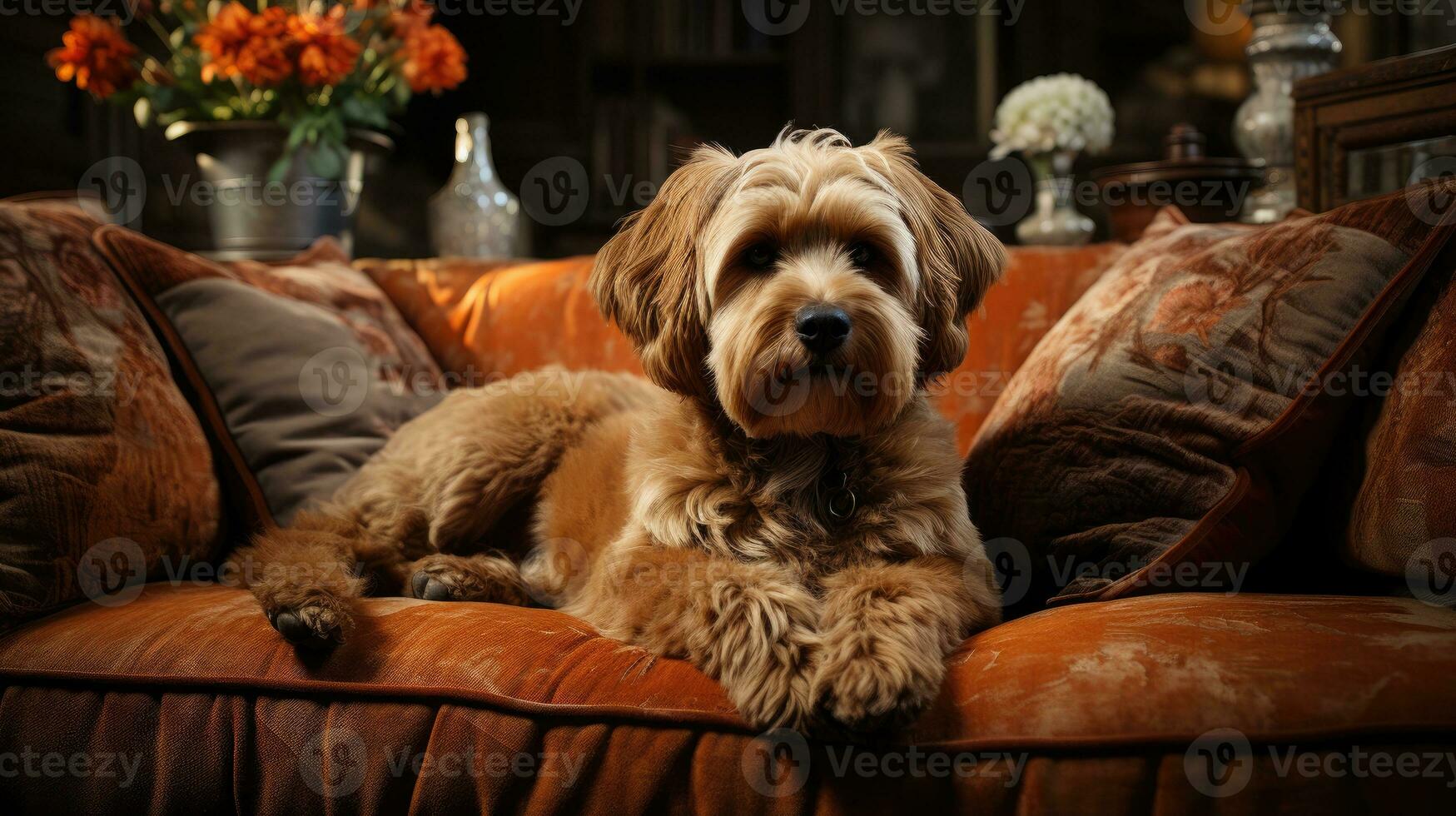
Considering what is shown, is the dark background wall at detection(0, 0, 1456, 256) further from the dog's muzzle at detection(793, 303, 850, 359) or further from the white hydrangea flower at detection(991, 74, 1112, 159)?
the dog's muzzle at detection(793, 303, 850, 359)

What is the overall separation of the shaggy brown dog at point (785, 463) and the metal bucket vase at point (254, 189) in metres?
1.67

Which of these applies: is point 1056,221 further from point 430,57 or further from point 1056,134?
point 430,57

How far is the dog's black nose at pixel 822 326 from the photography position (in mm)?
1577

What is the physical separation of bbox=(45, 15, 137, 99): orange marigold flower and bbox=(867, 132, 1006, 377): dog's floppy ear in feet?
9.23

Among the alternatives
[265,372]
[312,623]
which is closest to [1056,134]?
[265,372]

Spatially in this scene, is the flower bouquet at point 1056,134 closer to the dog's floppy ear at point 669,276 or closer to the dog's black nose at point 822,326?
the dog's floppy ear at point 669,276

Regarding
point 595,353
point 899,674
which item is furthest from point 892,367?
point 595,353

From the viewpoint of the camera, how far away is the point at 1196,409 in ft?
5.90

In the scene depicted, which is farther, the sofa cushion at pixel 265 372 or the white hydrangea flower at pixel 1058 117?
the white hydrangea flower at pixel 1058 117

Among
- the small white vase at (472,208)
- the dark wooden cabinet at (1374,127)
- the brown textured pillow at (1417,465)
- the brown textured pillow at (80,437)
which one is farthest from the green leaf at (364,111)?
the brown textured pillow at (1417,465)

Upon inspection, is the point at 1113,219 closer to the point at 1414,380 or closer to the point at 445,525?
the point at 1414,380

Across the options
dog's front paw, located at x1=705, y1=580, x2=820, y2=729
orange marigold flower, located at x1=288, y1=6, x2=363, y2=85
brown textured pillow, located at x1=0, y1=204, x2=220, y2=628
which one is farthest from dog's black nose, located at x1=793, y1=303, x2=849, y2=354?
orange marigold flower, located at x1=288, y1=6, x2=363, y2=85

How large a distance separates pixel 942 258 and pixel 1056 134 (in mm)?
2359

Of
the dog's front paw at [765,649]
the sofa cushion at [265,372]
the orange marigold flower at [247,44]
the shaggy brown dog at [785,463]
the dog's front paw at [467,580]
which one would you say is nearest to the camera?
the dog's front paw at [765,649]
